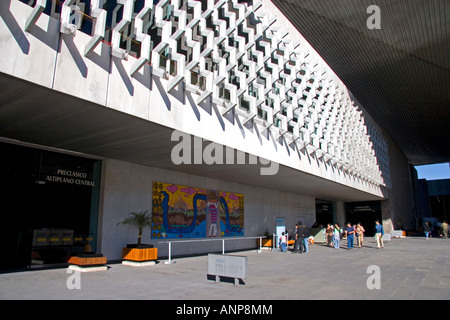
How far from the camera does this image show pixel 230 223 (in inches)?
812

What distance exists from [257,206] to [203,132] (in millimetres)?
13237

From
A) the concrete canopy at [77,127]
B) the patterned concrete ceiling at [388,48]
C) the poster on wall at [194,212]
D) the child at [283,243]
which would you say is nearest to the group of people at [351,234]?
the child at [283,243]

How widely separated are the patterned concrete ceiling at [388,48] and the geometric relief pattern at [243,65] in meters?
2.63

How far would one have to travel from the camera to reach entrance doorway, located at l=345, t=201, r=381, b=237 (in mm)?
43062

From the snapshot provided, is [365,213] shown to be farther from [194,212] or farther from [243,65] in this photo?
[243,65]

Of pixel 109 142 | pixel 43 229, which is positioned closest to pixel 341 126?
pixel 109 142

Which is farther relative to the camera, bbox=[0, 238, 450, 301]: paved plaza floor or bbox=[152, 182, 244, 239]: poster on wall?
bbox=[152, 182, 244, 239]: poster on wall

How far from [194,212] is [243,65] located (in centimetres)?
803

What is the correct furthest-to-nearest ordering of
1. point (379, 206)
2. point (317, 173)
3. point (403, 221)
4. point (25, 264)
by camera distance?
point (403, 221), point (379, 206), point (317, 173), point (25, 264)

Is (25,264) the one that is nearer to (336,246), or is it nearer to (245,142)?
(245,142)

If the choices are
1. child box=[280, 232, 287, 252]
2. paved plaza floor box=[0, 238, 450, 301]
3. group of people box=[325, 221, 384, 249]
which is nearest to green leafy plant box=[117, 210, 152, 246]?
paved plaza floor box=[0, 238, 450, 301]

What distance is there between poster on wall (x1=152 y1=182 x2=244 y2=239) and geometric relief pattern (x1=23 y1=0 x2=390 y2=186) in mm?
5554

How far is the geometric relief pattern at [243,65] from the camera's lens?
10023 millimetres

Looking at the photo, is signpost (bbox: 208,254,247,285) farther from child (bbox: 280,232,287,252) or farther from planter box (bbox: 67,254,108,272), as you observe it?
child (bbox: 280,232,287,252)
